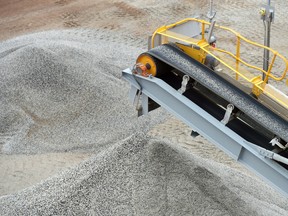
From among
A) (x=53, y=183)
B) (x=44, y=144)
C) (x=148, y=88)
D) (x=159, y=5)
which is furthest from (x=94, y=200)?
(x=159, y=5)

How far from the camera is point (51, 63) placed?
902cm

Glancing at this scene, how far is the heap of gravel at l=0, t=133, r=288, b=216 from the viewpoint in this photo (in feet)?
18.1

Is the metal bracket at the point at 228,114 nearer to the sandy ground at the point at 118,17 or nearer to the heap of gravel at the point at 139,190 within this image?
the heap of gravel at the point at 139,190

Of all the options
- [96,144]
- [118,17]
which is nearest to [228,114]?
[96,144]

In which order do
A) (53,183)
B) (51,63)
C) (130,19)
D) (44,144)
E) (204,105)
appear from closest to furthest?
1. (204,105)
2. (53,183)
3. (44,144)
4. (51,63)
5. (130,19)

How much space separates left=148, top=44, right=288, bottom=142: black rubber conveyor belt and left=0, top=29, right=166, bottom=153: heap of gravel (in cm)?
274

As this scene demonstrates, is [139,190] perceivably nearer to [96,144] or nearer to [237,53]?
[237,53]

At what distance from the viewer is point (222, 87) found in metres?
5.15

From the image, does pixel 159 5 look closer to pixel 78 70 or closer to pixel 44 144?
pixel 78 70

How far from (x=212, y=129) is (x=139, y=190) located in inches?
46.6

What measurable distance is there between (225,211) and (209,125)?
43.9 inches

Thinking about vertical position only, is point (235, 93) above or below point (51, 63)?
above

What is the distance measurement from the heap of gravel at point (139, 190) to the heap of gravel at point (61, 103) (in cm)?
184

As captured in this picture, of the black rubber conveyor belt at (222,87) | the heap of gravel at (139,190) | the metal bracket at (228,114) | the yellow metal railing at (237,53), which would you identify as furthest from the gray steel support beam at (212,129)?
the heap of gravel at (139,190)
